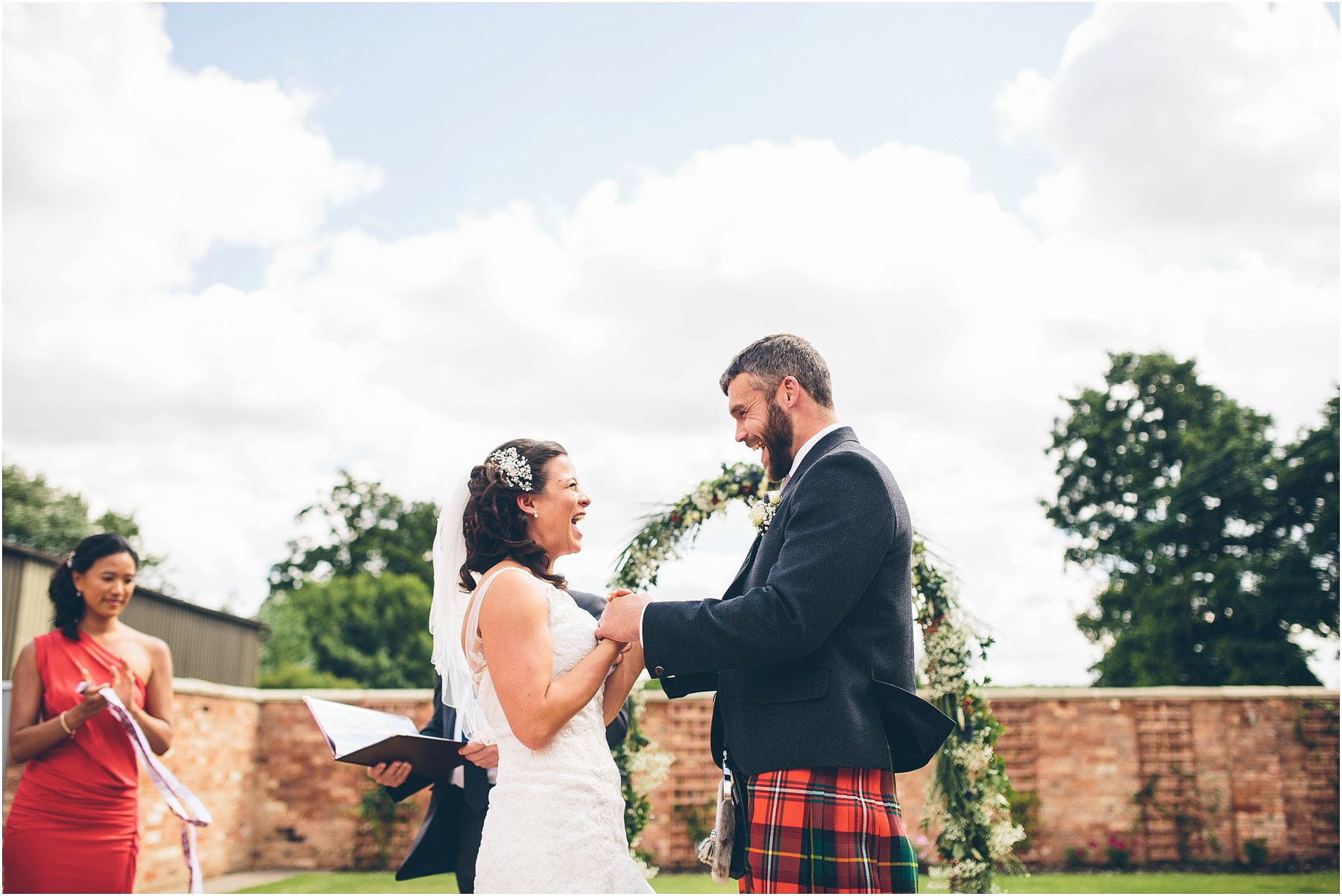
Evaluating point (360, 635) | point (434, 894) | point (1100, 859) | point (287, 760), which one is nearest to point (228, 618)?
point (360, 635)

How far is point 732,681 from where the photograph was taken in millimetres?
2664

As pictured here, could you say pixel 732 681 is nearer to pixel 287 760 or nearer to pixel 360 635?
pixel 287 760

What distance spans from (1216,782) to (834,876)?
10974 millimetres

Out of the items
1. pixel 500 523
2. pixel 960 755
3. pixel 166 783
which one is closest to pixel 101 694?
pixel 166 783

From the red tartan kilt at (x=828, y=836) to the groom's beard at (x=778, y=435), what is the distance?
88 centimetres

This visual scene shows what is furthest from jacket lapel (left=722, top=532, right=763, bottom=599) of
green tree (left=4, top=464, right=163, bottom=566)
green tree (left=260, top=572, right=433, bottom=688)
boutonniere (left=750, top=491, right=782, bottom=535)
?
green tree (left=4, top=464, right=163, bottom=566)

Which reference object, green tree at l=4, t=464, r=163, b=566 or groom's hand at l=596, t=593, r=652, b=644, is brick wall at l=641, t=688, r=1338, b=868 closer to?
groom's hand at l=596, t=593, r=652, b=644

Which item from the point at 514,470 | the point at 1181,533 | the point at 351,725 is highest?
the point at 1181,533

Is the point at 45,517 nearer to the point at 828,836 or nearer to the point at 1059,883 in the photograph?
the point at 1059,883

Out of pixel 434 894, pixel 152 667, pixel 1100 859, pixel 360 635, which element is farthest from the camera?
pixel 360 635

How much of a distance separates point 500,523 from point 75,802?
263cm

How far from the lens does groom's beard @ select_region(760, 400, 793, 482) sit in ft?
9.39

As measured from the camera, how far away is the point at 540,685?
2.57 m

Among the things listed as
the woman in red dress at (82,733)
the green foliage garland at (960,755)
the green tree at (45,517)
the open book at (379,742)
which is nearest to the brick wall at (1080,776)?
the green foliage garland at (960,755)
